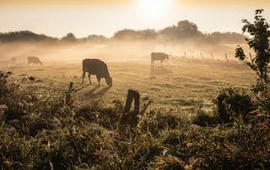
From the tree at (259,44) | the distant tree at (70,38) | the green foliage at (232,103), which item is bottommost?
the green foliage at (232,103)

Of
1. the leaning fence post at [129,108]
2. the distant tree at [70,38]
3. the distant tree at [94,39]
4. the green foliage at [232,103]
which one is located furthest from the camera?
the distant tree at [94,39]

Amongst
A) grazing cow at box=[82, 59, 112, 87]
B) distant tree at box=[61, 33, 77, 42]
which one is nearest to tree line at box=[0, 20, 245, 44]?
distant tree at box=[61, 33, 77, 42]

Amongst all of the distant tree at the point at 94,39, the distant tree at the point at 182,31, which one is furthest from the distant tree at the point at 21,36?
the distant tree at the point at 182,31

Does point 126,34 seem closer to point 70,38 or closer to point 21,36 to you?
point 70,38

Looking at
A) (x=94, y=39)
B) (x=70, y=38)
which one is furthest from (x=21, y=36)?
(x=94, y=39)

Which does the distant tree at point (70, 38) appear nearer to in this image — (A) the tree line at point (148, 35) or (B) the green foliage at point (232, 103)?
(A) the tree line at point (148, 35)

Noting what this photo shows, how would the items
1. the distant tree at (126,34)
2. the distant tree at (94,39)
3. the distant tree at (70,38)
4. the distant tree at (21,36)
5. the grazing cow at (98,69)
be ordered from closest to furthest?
1. the grazing cow at (98,69)
2. the distant tree at (21,36)
3. the distant tree at (70,38)
4. the distant tree at (126,34)
5. the distant tree at (94,39)

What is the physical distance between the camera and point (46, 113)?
10.8 m

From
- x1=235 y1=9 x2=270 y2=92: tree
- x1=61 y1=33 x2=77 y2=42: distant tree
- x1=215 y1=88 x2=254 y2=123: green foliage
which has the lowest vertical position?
x1=215 y1=88 x2=254 y2=123: green foliage

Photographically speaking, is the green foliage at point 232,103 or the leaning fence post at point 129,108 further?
the green foliage at point 232,103

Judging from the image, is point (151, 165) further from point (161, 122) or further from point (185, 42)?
point (185, 42)

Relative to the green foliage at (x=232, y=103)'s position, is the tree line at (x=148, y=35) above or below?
above

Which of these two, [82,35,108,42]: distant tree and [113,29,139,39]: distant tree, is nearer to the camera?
[113,29,139,39]: distant tree

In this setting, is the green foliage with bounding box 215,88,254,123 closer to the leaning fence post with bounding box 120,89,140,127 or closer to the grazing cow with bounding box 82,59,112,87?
the leaning fence post with bounding box 120,89,140,127
